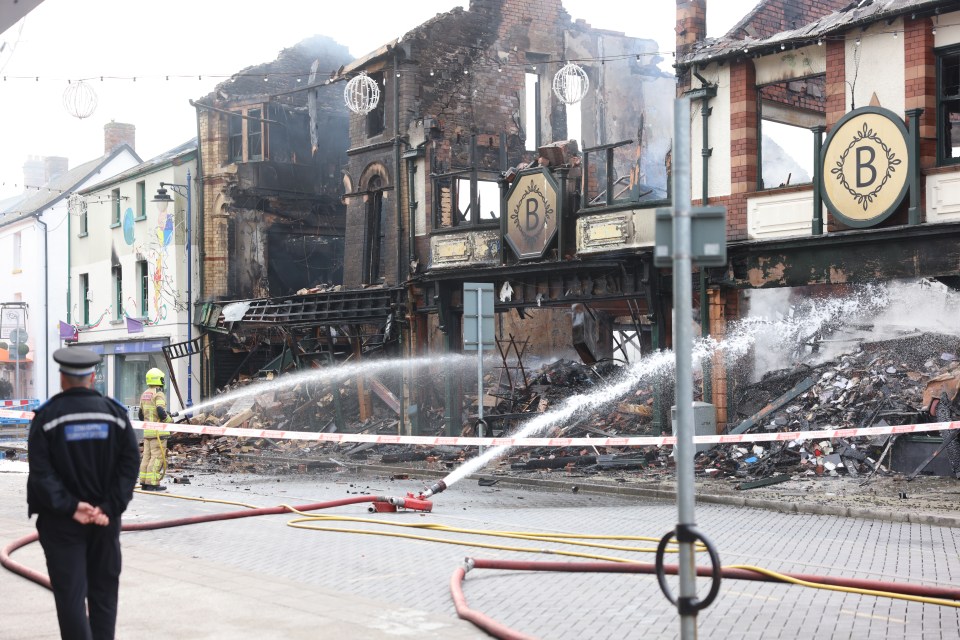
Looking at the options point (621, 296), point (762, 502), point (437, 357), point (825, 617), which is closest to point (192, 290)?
point (437, 357)

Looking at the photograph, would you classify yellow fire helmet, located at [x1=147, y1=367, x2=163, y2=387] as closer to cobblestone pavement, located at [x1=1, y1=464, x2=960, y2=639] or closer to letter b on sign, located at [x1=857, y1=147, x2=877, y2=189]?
cobblestone pavement, located at [x1=1, y1=464, x2=960, y2=639]

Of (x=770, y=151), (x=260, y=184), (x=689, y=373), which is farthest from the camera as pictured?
(x=260, y=184)

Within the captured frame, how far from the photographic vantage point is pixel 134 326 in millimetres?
38938

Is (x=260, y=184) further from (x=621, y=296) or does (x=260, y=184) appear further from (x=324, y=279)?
(x=621, y=296)

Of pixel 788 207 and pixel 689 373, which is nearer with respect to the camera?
pixel 689 373

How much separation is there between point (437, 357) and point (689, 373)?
71.0 ft

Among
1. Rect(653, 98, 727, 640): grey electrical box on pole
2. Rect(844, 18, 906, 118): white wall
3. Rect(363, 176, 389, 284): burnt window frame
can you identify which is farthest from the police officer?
Rect(363, 176, 389, 284): burnt window frame

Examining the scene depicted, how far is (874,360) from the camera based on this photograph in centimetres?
1933

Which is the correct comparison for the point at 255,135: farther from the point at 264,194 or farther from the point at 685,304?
the point at 685,304

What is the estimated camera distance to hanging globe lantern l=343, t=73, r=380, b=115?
2664 centimetres

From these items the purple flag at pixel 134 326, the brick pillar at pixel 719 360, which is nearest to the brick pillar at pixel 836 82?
the brick pillar at pixel 719 360

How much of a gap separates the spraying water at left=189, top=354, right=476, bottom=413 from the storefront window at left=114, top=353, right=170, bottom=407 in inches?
324

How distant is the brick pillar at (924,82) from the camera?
57.4 feet

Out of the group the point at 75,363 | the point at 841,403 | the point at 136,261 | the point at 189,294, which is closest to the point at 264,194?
the point at 189,294
